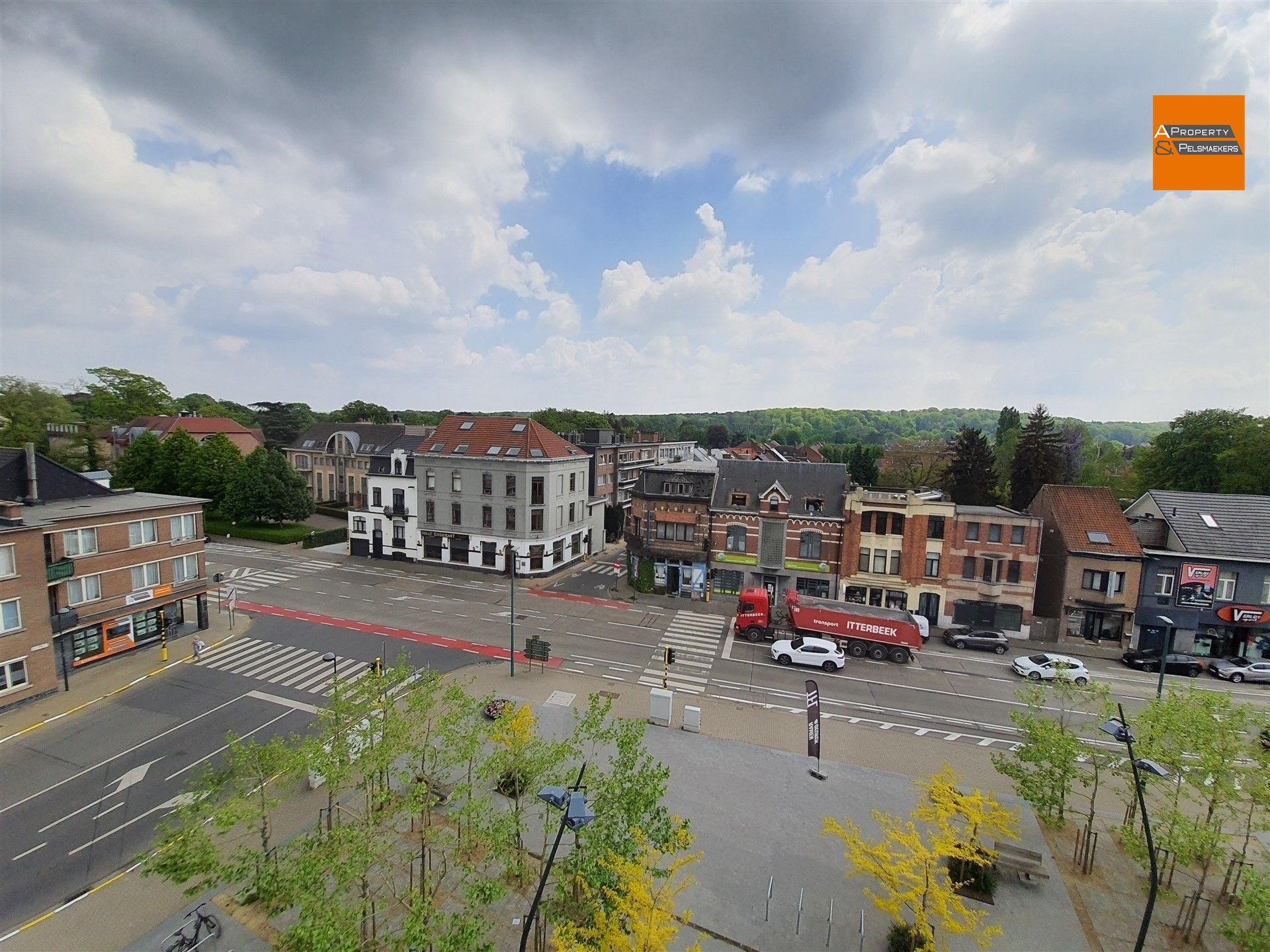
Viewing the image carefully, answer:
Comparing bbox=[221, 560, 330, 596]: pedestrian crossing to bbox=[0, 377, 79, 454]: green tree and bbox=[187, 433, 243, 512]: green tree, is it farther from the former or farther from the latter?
bbox=[0, 377, 79, 454]: green tree

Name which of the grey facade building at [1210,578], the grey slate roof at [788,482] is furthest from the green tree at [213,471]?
the grey facade building at [1210,578]

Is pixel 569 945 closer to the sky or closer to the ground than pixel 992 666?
closer to the sky

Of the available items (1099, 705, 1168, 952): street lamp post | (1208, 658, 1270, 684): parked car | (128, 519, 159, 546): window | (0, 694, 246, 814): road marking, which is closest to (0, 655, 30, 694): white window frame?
(128, 519, 159, 546): window

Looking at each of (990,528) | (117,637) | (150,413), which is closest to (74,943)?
(117,637)

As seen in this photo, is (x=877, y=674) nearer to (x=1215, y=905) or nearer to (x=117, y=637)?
(x=1215, y=905)

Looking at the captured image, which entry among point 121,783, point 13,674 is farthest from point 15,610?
point 121,783

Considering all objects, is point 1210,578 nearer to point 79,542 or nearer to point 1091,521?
point 1091,521
